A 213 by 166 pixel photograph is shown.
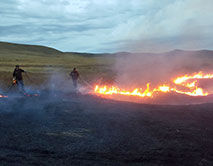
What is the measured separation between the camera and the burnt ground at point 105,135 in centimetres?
778

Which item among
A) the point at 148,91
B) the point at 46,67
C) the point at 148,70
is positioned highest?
the point at 148,70

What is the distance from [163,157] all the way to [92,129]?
3.96 meters

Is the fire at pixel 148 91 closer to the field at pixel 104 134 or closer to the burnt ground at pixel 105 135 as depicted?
the field at pixel 104 134

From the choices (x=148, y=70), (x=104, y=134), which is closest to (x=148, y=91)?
(x=104, y=134)

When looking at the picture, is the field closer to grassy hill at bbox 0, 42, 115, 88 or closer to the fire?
the fire

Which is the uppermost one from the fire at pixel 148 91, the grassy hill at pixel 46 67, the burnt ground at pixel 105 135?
the grassy hill at pixel 46 67

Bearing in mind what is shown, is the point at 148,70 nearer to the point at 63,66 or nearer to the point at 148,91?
the point at 63,66

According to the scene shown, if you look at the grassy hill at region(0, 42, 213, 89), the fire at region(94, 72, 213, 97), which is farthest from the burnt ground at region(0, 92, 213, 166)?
the grassy hill at region(0, 42, 213, 89)

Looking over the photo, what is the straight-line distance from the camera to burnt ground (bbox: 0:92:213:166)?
7781 millimetres

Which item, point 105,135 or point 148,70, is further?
point 148,70

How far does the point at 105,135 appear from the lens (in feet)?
33.3

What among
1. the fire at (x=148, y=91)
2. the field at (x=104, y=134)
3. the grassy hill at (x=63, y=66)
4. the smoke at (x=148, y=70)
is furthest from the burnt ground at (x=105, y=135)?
the smoke at (x=148, y=70)

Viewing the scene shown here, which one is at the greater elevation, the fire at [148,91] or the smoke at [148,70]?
the smoke at [148,70]

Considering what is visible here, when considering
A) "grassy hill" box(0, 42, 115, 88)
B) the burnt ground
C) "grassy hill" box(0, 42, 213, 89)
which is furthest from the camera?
"grassy hill" box(0, 42, 213, 89)
